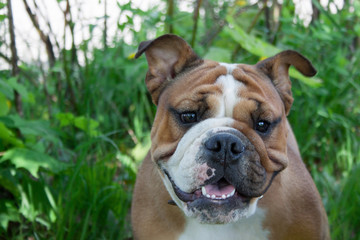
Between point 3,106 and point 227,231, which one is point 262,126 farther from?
point 3,106

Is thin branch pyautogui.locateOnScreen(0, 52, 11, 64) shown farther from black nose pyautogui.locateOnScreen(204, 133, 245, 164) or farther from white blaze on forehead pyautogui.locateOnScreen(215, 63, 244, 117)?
black nose pyautogui.locateOnScreen(204, 133, 245, 164)

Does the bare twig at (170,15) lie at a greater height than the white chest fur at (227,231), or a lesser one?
greater

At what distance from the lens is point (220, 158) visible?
2.36m

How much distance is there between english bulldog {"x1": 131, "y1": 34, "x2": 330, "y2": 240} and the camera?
2.41 m

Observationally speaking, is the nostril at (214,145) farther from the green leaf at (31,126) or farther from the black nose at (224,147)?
the green leaf at (31,126)

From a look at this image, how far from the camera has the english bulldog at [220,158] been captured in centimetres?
241

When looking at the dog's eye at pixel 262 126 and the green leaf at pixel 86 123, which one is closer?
the dog's eye at pixel 262 126

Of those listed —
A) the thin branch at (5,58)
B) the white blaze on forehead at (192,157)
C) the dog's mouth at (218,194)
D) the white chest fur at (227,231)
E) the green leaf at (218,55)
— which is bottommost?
the white chest fur at (227,231)

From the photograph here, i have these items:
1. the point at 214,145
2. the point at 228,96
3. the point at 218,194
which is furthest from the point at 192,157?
the point at 228,96

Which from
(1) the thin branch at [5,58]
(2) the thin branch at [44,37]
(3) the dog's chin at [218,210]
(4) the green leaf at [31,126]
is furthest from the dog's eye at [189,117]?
(2) the thin branch at [44,37]

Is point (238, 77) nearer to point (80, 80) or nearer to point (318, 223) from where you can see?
point (318, 223)

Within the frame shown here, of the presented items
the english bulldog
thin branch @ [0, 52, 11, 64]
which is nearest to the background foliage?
thin branch @ [0, 52, 11, 64]

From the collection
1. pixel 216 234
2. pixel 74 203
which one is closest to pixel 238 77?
pixel 216 234

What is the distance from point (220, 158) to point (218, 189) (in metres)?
0.22
